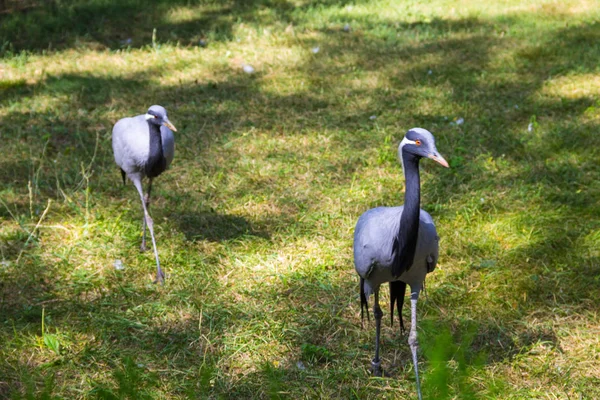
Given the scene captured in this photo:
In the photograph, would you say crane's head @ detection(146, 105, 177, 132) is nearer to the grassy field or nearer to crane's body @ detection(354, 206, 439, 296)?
the grassy field

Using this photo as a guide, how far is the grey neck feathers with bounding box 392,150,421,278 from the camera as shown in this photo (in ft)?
9.59

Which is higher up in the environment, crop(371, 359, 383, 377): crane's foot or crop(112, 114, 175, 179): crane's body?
crop(112, 114, 175, 179): crane's body

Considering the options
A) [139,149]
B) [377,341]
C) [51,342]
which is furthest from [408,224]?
[139,149]

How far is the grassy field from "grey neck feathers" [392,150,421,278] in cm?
59

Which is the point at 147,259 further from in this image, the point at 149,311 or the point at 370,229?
the point at 370,229

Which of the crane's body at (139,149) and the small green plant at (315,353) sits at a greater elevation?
the crane's body at (139,149)

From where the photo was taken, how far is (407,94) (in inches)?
290

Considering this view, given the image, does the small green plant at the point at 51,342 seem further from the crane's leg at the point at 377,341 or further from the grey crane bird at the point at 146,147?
the crane's leg at the point at 377,341

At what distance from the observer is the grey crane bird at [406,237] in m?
2.95

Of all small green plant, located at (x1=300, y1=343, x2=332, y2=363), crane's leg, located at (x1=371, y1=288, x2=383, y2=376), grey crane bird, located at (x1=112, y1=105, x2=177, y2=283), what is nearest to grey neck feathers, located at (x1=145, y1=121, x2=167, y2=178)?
grey crane bird, located at (x1=112, y1=105, x2=177, y2=283)

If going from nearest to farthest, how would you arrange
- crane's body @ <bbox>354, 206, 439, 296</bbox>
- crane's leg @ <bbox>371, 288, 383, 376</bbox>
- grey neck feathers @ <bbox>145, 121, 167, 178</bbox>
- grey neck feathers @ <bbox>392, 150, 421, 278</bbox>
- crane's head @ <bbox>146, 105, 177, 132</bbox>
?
grey neck feathers @ <bbox>392, 150, 421, 278</bbox>, crane's body @ <bbox>354, 206, 439, 296</bbox>, crane's leg @ <bbox>371, 288, 383, 376</bbox>, crane's head @ <bbox>146, 105, 177, 132</bbox>, grey neck feathers @ <bbox>145, 121, 167, 178</bbox>

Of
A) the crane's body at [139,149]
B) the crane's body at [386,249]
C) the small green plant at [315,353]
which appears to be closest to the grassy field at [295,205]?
the small green plant at [315,353]

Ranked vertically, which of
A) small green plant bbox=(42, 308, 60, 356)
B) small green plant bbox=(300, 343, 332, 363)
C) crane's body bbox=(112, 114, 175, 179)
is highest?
crane's body bbox=(112, 114, 175, 179)

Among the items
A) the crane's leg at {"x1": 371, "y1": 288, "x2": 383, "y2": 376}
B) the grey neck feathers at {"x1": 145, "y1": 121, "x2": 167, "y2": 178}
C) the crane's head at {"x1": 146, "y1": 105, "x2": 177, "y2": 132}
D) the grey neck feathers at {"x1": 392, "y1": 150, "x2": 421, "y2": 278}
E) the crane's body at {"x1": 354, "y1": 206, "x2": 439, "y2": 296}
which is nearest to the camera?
the grey neck feathers at {"x1": 392, "y1": 150, "x2": 421, "y2": 278}
